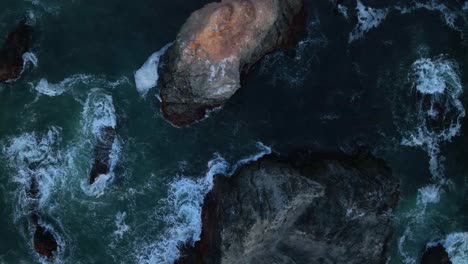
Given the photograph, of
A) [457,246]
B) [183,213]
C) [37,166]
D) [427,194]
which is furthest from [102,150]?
[457,246]

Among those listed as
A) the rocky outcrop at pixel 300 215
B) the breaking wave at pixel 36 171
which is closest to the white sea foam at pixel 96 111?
the breaking wave at pixel 36 171

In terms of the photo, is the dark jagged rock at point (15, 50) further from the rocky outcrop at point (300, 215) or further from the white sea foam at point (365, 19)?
the white sea foam at point (365, 19)

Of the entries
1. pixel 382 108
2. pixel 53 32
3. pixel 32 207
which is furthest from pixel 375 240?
pixel 53 32

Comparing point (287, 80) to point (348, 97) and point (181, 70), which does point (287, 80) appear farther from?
point (181, 70)

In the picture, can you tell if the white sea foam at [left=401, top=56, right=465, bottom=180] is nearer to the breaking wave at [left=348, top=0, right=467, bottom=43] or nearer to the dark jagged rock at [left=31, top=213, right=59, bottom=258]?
the breaking wave at [left=348, top=0, right=467, bottom=43]

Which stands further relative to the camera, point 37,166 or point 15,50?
point 37,166

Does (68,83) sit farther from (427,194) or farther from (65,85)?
(427,194)
